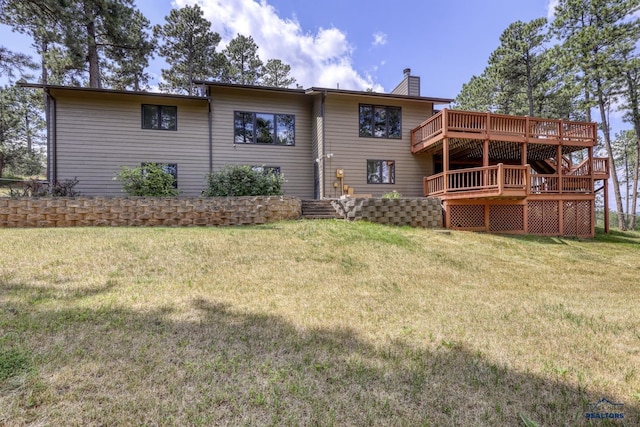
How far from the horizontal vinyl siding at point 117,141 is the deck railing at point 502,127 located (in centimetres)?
983

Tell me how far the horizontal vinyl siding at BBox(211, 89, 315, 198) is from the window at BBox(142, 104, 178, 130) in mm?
1759

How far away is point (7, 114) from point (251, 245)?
30.1m

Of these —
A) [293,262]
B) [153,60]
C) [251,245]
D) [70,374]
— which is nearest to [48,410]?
[70,374]

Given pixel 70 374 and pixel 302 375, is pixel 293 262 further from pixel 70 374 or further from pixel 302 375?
pixel 70 374

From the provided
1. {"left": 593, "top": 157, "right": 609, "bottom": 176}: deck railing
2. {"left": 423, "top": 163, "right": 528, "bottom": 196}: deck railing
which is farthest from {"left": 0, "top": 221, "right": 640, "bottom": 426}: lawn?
{"left": 593, "top": 157, "right": 609, "bottom": 176}: deck railing

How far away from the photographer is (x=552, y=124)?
41.9ft

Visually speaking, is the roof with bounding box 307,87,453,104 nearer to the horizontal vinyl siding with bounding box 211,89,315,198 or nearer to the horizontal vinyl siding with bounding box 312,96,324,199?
the horizontal vinyl siding with bounding box 312,96,324,199

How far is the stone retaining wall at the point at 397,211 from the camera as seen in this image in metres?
10.6

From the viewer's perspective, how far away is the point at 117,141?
12242 mm

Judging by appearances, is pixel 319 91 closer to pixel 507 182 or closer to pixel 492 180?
pixel 492 180

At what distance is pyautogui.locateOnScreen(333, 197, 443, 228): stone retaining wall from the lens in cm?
1055

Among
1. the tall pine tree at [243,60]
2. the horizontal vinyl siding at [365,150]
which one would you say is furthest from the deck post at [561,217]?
the tall pine tree at [243,60]

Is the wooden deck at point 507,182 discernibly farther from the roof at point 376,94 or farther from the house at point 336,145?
the roof at point 376,94

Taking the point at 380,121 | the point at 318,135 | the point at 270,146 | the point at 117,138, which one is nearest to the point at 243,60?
the point at 270,146
